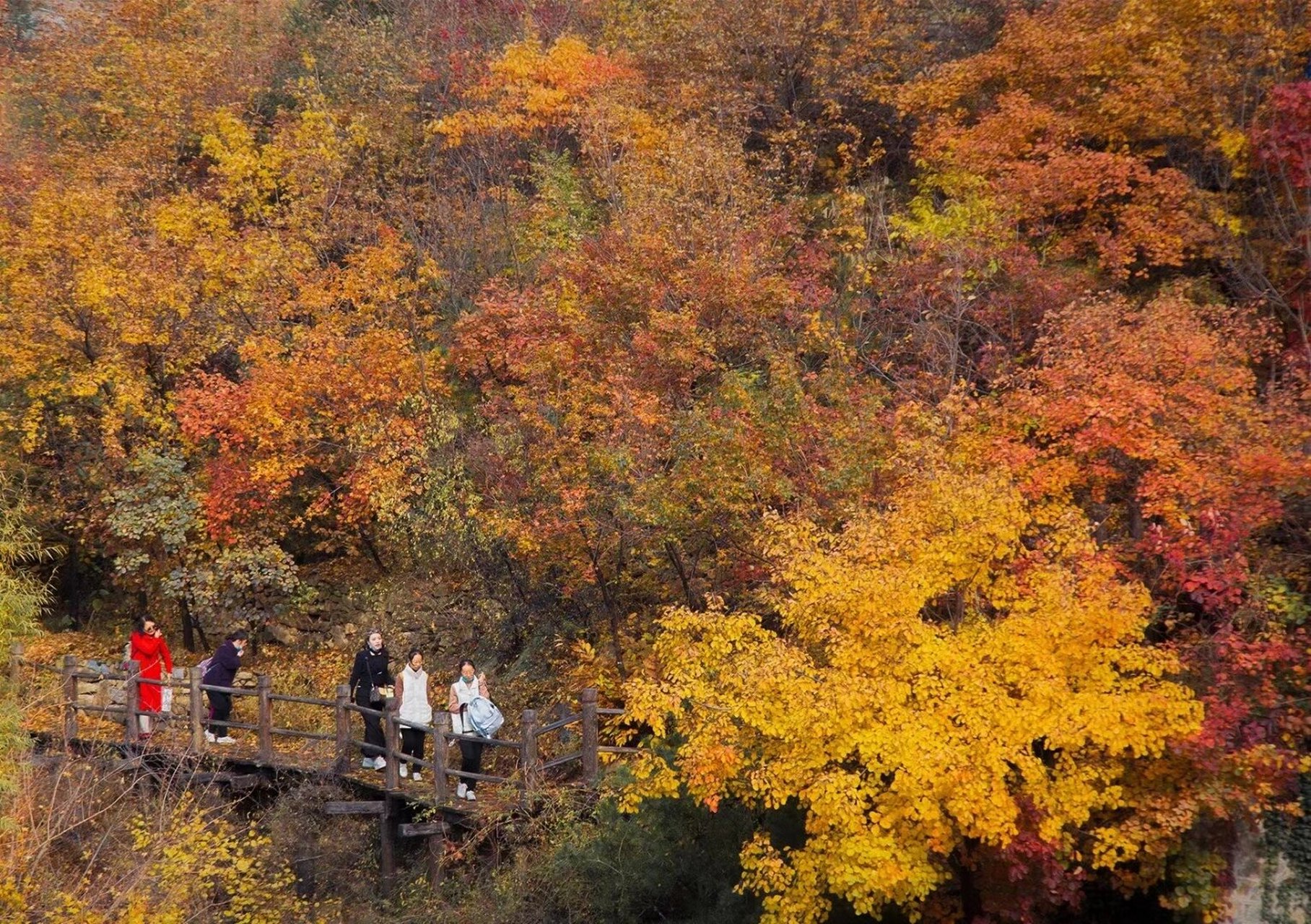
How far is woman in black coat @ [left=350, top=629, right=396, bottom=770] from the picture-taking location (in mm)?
14773

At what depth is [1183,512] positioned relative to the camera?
1165 cm

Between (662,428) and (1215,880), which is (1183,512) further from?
(662,428)

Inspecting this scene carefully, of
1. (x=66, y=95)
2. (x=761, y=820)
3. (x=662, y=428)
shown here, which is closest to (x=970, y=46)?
(x=662, y=428)

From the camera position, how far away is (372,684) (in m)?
14.8

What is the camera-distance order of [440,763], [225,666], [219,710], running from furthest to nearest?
[219,710] → [225,666] → [440,763]

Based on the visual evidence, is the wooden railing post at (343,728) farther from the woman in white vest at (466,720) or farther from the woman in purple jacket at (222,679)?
the woman in purple jacket at (222,679)

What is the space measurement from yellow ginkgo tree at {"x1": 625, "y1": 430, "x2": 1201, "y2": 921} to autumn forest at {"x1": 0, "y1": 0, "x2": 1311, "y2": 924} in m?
0.05

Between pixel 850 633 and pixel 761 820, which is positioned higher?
pixel 850 633

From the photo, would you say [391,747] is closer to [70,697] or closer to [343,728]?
[343,728]

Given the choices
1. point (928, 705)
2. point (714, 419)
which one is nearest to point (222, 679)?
point (714, 419)

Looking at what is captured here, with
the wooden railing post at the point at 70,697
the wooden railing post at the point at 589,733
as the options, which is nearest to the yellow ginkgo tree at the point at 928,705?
the wooden railing post at the point at 589,733

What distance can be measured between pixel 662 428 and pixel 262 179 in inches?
492

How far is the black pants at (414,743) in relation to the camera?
14.5m

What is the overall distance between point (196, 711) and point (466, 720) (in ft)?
14.3
